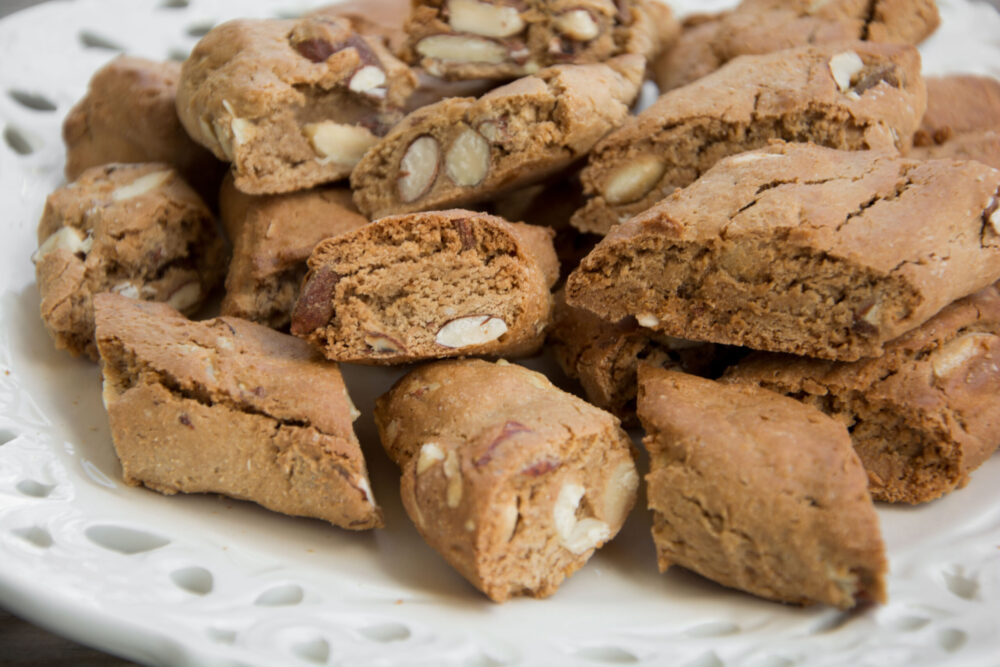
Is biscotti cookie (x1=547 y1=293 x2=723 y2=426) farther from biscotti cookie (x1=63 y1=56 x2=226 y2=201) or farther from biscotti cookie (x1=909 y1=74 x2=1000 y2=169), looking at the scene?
biscotti cookie (x1=63 y1=56 x2=226 y2=201)

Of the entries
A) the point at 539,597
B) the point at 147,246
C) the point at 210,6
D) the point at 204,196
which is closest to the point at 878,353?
the point at 539,597

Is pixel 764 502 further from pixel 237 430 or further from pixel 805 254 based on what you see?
pixel 237 430

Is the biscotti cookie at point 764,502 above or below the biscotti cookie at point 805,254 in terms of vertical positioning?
below

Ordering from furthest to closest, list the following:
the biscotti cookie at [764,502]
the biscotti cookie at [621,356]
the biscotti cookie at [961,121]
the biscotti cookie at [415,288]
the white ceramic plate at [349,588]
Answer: the biscotti cookie at [961,121], the biscotti cookie at [621,356], the biscotti cookie at [415,288], the biscotti cookie at [764,502], the white ceramic plate at [349,588]

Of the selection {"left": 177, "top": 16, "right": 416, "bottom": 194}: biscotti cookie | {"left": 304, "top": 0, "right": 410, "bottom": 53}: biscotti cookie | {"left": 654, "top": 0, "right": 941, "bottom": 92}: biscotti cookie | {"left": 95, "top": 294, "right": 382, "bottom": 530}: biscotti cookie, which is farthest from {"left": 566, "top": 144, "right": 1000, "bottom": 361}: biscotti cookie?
{"left": 304, "top": 0, "right": 410, "bottom": 53}: biscotti cookie

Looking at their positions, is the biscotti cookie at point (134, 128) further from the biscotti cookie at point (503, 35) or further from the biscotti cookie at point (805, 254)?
the biscotti cookie at point (805, 254)

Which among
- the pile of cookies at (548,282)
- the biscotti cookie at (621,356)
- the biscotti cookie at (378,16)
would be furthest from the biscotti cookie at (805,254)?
the biscotti cookie at (378,16)
